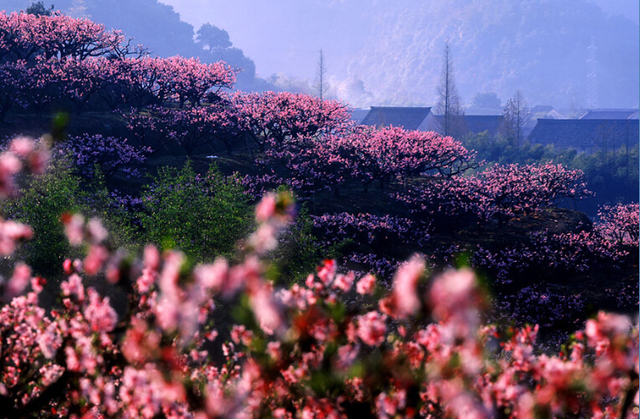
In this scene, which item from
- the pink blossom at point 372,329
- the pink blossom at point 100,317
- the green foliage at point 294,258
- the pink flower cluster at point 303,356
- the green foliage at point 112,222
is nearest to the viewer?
the pink flower cluster at point 303,356

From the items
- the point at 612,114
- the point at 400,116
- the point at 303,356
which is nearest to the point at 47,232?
the point at 303,356

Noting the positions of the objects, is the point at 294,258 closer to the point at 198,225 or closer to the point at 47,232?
the point at 198,225

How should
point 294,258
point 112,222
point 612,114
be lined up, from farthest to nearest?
point 612,114 → point 294,258 → point 112,222

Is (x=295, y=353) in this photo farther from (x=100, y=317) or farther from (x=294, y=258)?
(x=294, y=258)

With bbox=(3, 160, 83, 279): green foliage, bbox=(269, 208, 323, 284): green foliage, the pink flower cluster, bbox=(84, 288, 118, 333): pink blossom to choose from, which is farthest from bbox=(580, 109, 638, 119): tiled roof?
bbox=(84, 288, 118, 333): pink blossom

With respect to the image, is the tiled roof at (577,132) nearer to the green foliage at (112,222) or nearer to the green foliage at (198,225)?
the green foliage at (198,225)

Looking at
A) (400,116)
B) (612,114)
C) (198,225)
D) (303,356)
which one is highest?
(400,116)

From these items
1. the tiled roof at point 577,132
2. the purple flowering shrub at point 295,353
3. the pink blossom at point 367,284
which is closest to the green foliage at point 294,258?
the purple flowering shrub at point 295,353

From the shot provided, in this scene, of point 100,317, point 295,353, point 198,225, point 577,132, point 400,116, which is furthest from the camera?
point 400,116

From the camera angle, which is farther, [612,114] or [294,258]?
[612,114]

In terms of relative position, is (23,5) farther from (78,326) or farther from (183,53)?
(78,326)

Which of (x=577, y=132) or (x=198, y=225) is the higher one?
(x=577, y=132)

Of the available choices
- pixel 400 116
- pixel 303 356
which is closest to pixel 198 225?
pixel 303 356

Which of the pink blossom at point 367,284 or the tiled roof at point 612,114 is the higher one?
the tiled roof at point 612,114
